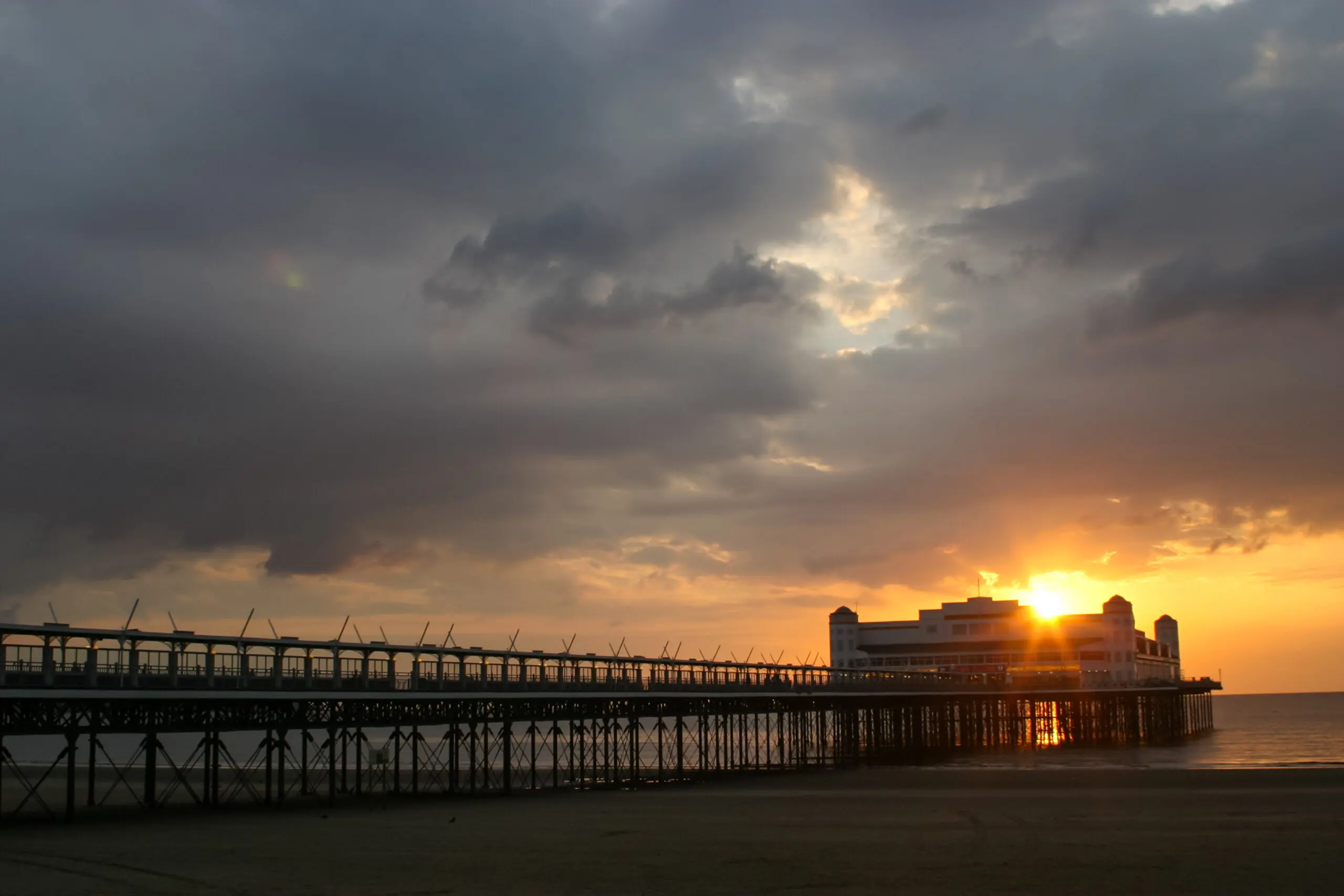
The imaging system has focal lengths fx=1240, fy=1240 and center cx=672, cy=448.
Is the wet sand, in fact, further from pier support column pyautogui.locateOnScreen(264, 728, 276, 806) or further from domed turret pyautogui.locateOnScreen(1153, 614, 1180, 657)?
domed turret pyautogui.locateOnScreen(1153, 614, 1180, 657)

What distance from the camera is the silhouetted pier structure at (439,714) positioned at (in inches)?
1494

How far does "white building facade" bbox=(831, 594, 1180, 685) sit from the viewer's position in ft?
404

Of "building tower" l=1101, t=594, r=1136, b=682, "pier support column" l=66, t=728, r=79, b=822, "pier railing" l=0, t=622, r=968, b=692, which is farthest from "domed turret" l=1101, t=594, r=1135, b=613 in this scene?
"pier support column" l=66, t=728, r=79, b=822

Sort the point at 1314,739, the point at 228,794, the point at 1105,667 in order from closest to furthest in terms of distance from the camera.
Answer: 1. the point at 228,794
2. the point at 1314,739
3. the point at 1105,667

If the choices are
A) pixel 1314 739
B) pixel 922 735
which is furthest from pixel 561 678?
pixel 1314 739

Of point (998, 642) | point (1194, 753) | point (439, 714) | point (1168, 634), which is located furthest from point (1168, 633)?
point (439, 714)

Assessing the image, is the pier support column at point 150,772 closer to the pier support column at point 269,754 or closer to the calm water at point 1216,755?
the pier support column at point 269,754

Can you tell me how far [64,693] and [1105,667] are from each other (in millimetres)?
106865

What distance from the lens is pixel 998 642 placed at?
12650 cm

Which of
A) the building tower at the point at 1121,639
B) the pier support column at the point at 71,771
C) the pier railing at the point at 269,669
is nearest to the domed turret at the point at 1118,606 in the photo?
the building tower at the point at 1121,639

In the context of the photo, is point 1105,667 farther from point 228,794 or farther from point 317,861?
point 317,861

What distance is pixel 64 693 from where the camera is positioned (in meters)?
34.6

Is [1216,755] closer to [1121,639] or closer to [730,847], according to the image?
[1121,639]

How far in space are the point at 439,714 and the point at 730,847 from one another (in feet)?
87.3
